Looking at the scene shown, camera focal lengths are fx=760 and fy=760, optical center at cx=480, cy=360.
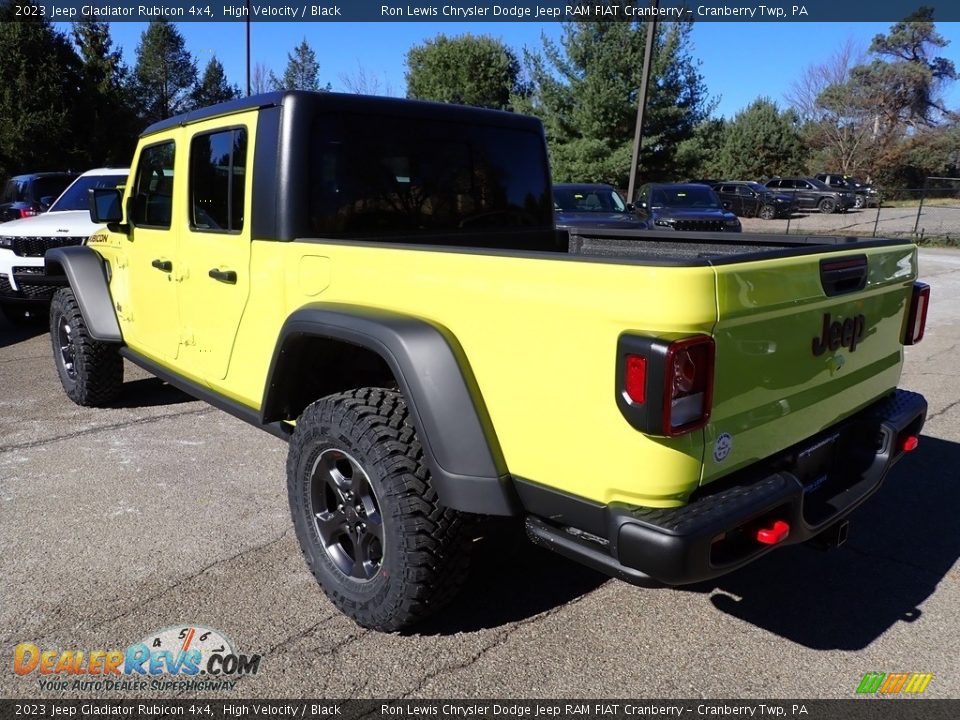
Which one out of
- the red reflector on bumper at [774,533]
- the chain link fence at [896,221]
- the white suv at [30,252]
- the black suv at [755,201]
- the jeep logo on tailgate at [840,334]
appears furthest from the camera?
the black suv at [755,201]

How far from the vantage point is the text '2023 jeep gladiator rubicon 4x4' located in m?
2.03

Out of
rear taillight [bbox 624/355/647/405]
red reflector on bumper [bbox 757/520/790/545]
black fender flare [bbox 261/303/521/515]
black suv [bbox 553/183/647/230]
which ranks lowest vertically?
red reflector on bumper [bbox 757/520/790/545]

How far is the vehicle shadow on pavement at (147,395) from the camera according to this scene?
5525 mm

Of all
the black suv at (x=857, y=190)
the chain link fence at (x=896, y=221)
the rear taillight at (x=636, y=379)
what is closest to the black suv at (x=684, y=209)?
the chain link fence at (x=896, y=221)

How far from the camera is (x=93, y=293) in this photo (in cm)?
477

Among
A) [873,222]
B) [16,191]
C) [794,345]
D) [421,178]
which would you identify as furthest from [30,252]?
[873,222]

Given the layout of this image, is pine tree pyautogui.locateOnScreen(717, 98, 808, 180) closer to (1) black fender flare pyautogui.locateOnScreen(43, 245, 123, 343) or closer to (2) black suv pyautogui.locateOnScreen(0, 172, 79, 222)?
(2) black suv pyautogui.locateOnScreen(0, 172, 79, 222)

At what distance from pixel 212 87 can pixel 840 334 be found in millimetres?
52150

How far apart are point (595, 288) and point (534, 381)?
0.33 meters

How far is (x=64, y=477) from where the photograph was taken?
4125mm

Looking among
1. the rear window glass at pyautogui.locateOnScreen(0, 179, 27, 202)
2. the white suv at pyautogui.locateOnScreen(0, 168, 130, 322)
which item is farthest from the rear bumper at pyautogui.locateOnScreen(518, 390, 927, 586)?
the rear window glass at pyautogui.locateOnScreen(0, 179, 27, 202)

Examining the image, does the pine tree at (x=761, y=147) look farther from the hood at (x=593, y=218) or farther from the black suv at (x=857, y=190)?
the hood at (x=593, y=218)

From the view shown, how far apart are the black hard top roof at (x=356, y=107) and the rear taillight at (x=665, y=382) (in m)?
1.91

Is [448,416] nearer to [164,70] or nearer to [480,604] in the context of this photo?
[480,604]
